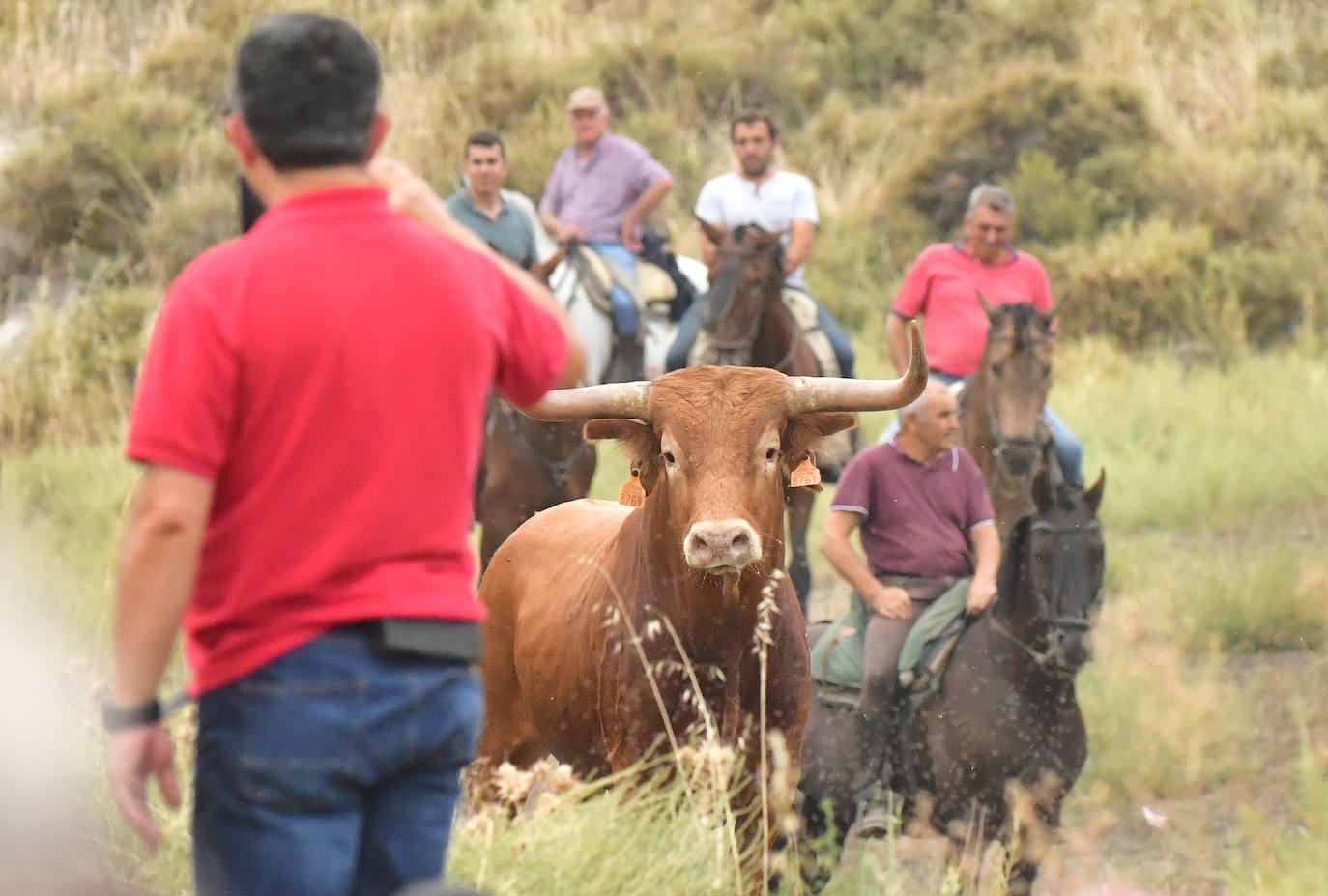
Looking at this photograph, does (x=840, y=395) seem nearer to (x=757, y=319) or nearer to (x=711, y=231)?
(x=757, y=319)

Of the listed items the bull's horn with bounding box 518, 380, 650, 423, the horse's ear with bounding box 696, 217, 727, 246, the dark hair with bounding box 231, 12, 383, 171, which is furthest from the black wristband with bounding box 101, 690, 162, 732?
the horse's ear with bounding box 696, 217, 727, 246

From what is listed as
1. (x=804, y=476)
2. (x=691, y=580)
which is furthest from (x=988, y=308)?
(x=691, y=580)

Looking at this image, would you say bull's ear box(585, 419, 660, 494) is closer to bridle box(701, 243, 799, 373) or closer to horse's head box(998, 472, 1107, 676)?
horse's head box(998, 472, 1107, 676)

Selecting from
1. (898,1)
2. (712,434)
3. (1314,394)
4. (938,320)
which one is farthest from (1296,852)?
(898,1)

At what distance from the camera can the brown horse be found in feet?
37.5

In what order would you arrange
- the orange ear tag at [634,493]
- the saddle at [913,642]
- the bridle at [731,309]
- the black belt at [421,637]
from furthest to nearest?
the bridle at [731,309] < the saddle at [913,642] < the orange ear tag at [634,493] < the black belt at [421,637]

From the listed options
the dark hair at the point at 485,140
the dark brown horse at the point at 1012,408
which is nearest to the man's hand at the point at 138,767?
the dark brown horse at the point at 1012,408

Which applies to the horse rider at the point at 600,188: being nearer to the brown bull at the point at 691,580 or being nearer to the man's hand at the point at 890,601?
the man's hand at the point at 890,601

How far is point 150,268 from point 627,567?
15.1 m

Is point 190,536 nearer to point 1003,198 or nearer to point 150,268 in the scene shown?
point 1003,198

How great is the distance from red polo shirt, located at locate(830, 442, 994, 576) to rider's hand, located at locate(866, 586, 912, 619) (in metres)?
0.17

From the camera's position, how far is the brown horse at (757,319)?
450 inches

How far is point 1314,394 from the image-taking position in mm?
15297

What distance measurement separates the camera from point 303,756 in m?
2.96
